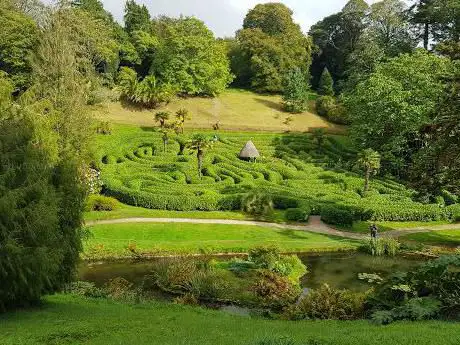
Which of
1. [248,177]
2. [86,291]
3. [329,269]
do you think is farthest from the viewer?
[248,177]

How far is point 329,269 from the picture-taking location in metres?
31.1

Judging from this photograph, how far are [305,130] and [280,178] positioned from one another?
24079 mm

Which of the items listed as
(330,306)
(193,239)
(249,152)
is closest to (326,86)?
(249,152)

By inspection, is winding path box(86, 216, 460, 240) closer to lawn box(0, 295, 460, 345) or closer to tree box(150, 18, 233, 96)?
lawn box(0, 295, 460, 345)

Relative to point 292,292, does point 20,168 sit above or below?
above

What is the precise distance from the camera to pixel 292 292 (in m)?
25.2

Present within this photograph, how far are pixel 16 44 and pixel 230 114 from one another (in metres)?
31.2

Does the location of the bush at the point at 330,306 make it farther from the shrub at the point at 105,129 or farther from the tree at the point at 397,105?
the shrub at the point at 105,129

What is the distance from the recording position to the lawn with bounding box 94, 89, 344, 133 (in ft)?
238

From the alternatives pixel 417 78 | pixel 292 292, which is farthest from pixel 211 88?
pixel 292 292

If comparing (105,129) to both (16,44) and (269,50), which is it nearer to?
A: (16,44)

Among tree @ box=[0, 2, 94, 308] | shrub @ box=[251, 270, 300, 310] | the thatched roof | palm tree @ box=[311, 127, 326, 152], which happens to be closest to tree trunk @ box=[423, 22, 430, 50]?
palm tree @ box=[311, 127, 326, 152]

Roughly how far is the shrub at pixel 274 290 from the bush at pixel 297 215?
47.6ft

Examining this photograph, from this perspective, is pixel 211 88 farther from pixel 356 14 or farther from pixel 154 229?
pixel 154 229
